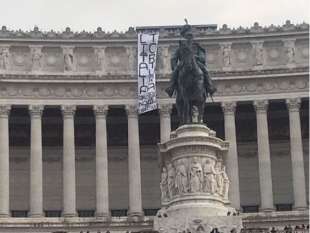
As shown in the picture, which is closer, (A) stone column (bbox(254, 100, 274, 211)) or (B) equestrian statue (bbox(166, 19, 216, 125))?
(B) equestrian statue (bbox(166, 19, 216, 125))

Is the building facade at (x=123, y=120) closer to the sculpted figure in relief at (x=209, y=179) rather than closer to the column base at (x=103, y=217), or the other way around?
the column base at (x=103, y=217)

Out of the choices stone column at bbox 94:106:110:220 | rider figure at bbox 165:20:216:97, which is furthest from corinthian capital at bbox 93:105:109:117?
rider figure at bbox 165:20:216:97

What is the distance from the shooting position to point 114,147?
83.2 metres

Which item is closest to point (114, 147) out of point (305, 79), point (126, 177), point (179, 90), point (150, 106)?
point (126, 177)

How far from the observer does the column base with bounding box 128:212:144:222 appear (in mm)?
73188

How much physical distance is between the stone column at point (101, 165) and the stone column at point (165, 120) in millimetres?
4283

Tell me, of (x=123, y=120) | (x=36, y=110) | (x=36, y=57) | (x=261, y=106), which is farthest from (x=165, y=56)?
(x=36, y=110)

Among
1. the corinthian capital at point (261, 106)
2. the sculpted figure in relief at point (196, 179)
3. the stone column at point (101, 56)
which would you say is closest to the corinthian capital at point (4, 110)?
the stone column at point (101, 56)

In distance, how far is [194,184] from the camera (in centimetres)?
4212

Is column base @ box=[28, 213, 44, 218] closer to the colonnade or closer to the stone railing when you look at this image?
the colonnade

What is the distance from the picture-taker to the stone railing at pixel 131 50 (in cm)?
7944

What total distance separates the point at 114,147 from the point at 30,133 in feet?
23.4

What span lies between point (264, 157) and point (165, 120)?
26.5 feet

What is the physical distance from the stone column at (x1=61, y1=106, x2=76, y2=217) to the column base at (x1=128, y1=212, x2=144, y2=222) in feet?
13.8
